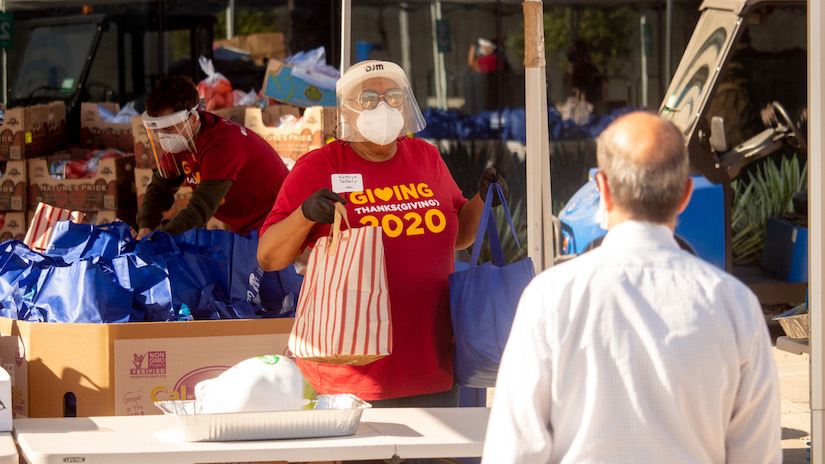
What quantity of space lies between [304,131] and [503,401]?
4092 mm

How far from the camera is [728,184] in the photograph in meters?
6.83

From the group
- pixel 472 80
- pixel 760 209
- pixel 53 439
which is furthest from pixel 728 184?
pixel 53 439

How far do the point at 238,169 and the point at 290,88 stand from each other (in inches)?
87.4

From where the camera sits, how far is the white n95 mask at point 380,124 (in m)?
2.87

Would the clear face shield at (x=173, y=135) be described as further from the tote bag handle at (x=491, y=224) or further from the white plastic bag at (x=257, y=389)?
the white plastic bag at (x=257, y=389)

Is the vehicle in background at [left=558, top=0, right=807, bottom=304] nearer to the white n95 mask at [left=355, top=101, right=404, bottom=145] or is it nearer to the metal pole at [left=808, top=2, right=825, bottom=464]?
the metal pole at [left=808, top=2, right=825, bottom=464]

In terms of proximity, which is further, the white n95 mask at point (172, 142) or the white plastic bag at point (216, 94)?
the white plastic bag at point (216, 94)

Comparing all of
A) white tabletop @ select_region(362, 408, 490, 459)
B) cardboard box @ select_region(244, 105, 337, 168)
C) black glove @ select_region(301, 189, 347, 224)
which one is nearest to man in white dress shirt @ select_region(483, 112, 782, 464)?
white tabletop @ select_region(362, 408, 490, 459)

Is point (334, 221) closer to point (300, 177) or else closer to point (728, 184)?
point (300, 177)

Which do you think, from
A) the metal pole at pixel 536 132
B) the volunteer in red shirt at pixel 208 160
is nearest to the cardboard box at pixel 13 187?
the volunteer in red shirt at pixel 208 160

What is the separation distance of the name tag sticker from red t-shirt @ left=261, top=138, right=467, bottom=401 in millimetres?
32

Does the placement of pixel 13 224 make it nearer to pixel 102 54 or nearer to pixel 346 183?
pixel 102 54

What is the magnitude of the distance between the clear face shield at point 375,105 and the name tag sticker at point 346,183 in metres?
0.15

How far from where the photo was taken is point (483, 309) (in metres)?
2.79
